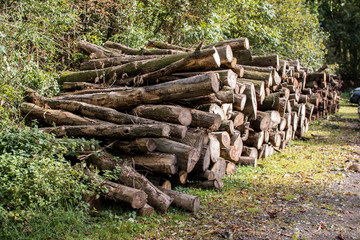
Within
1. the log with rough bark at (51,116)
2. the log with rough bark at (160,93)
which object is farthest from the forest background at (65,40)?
the log with rough bark at (160,93)

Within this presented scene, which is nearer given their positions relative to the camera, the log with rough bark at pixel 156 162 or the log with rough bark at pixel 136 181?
the log with rough bark at pixel 136 181

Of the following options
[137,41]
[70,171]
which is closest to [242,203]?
[70,171]

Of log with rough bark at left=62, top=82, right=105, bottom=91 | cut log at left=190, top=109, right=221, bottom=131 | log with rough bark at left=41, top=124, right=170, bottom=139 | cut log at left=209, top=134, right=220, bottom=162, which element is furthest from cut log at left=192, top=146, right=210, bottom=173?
log with rough bark at left=62, top=82, right=105, bottom=91

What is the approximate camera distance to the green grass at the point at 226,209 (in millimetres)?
4281

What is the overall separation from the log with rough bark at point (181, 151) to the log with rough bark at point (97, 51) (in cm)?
474

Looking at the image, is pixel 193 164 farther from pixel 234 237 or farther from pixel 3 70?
pixel 3 70

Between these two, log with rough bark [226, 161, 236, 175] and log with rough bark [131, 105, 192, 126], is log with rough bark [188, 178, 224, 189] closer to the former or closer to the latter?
log with rough bark [226, 161, 236, 175]

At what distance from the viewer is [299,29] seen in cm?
2188

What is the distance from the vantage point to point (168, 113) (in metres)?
5.83

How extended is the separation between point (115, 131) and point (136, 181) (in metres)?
0.98

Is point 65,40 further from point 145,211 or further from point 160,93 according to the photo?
point 145,211

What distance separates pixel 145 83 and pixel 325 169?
15.3 feet

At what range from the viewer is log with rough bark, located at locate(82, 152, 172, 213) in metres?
5.05

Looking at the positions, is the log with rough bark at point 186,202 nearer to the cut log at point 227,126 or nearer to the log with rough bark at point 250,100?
the cut log at point 227,126
